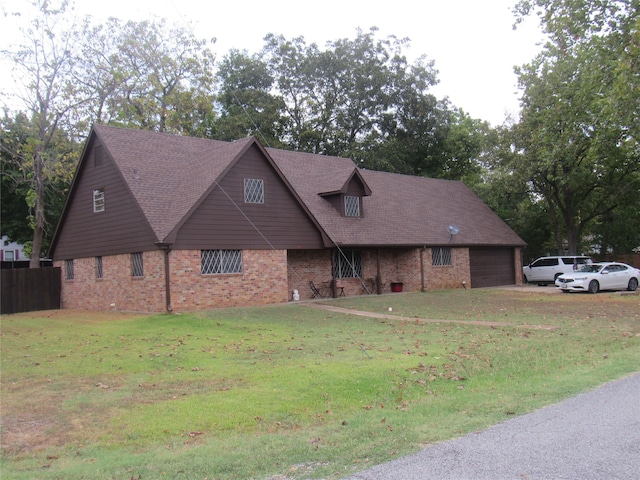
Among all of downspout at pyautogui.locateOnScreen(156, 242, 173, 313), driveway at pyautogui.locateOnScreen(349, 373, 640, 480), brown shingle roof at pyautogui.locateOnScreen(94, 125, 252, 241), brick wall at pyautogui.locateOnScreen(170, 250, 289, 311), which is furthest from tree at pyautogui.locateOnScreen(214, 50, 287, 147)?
driveway at pyautogui.locateOnScreen(349, 373, 640, 480)

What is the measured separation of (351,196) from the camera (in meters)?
28.7

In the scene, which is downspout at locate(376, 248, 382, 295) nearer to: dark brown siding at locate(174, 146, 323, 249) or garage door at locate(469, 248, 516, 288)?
dark brown siding at locate(174, 146, 323, 249)

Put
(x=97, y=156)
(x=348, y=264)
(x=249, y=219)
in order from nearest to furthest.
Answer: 1. (x=249, y=219)
2. (x=97, y=156)
3. (x=348, y=264)

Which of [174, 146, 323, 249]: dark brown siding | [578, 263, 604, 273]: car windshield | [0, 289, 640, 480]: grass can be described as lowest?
[0, 289, 640, 480]: grass

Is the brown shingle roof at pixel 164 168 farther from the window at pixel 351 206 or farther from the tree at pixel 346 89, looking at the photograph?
the tree at pixel 346 89

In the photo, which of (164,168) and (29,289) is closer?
(164,168)

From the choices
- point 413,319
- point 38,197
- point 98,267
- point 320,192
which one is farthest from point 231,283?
point 38,197

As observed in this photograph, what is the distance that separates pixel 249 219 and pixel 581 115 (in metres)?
15.0

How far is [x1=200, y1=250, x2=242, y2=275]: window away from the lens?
21.4m

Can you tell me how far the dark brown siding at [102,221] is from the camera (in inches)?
853

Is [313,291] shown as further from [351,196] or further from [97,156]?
[97,156]

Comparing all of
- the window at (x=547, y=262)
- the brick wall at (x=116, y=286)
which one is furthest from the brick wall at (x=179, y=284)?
the window at (x=547, y=262)

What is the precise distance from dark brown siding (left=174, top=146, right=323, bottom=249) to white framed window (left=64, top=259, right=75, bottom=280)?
29.5 ft

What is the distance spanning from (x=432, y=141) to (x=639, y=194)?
16.9 metres
